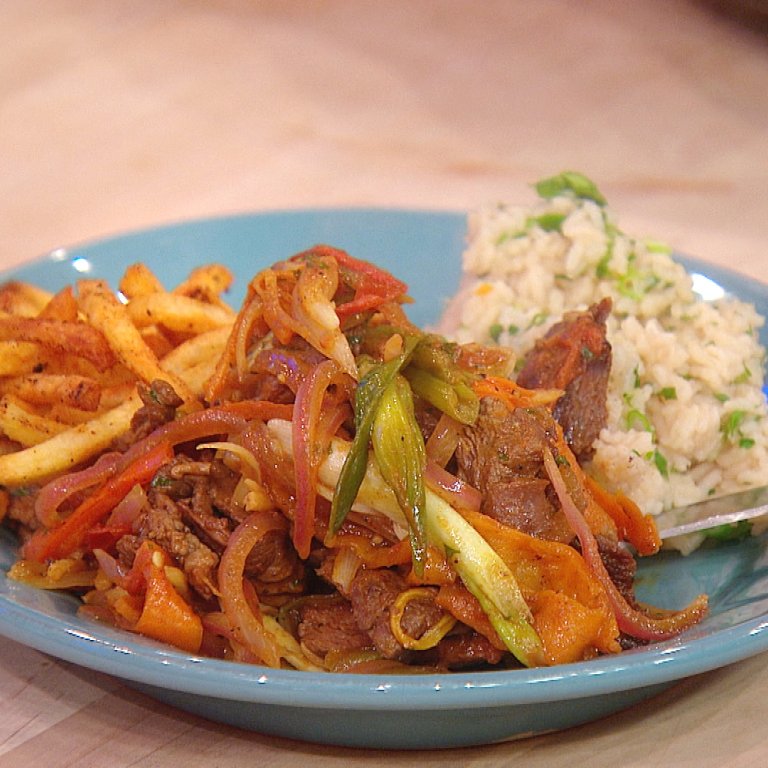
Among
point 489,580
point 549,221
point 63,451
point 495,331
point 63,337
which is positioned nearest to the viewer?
point 489,580

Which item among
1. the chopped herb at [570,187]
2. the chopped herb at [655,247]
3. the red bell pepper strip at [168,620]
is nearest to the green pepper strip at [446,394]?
the red bell pepper strip at [168,620]

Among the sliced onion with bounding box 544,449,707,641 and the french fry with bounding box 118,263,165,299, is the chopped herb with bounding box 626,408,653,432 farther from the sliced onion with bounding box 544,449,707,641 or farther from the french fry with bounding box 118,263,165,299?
the french fry with bounding box 118,263,165,299

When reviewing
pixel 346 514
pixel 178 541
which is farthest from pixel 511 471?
pixel 178 541

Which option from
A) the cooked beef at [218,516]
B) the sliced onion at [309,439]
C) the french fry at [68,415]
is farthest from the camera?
the french fry at [68,415]

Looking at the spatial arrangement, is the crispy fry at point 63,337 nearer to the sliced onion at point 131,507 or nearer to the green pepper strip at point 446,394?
the sliced onion at point 131,507

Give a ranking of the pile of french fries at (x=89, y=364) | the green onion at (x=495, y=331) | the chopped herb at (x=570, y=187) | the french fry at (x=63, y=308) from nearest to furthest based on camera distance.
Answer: the pile of french fries at (x=89, y=364) → the french fry at (x=63, y=308) → the green onion at (x=495, y=331) → the chopped herb at (x=570, y=187)

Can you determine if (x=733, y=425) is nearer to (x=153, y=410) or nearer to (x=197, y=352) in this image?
(x=197, y=352)
